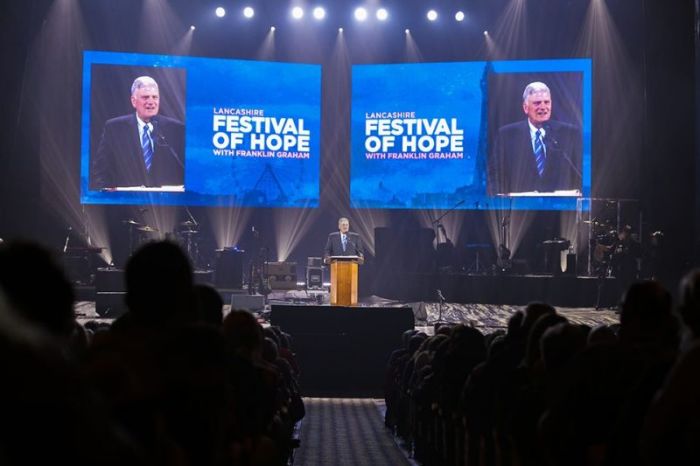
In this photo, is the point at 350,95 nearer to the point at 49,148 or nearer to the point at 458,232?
the point at 458,232

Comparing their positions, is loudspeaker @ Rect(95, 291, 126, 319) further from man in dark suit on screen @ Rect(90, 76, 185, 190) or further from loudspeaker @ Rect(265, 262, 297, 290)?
man in dark suit on screen @ Rect(90, 76, 185, 190)

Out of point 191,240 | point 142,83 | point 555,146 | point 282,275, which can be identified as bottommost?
point 282,275

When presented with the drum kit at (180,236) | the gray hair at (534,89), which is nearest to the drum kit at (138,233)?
the drum kit at (180,236)

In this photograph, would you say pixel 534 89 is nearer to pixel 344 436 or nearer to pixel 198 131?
pixel 198 131

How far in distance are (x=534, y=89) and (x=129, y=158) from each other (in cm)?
712

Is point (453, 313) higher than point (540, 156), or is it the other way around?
point (540, 156)

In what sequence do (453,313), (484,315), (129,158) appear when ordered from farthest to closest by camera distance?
(129,158), (453,313), (484,315)

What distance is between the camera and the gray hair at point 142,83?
1523 centimetres

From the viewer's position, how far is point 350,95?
16422mm

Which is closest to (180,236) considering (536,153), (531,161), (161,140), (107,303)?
(161,140)

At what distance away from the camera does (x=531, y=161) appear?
49.9 feet

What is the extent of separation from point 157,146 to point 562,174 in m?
7.03

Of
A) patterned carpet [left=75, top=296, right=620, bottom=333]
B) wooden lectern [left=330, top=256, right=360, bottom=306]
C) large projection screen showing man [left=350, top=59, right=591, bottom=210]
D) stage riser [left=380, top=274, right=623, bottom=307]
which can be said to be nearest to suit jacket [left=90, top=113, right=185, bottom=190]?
patterned carpet [left=75, top=296, right=620, bottom=333]

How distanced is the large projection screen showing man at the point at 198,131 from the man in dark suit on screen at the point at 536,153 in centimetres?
330
